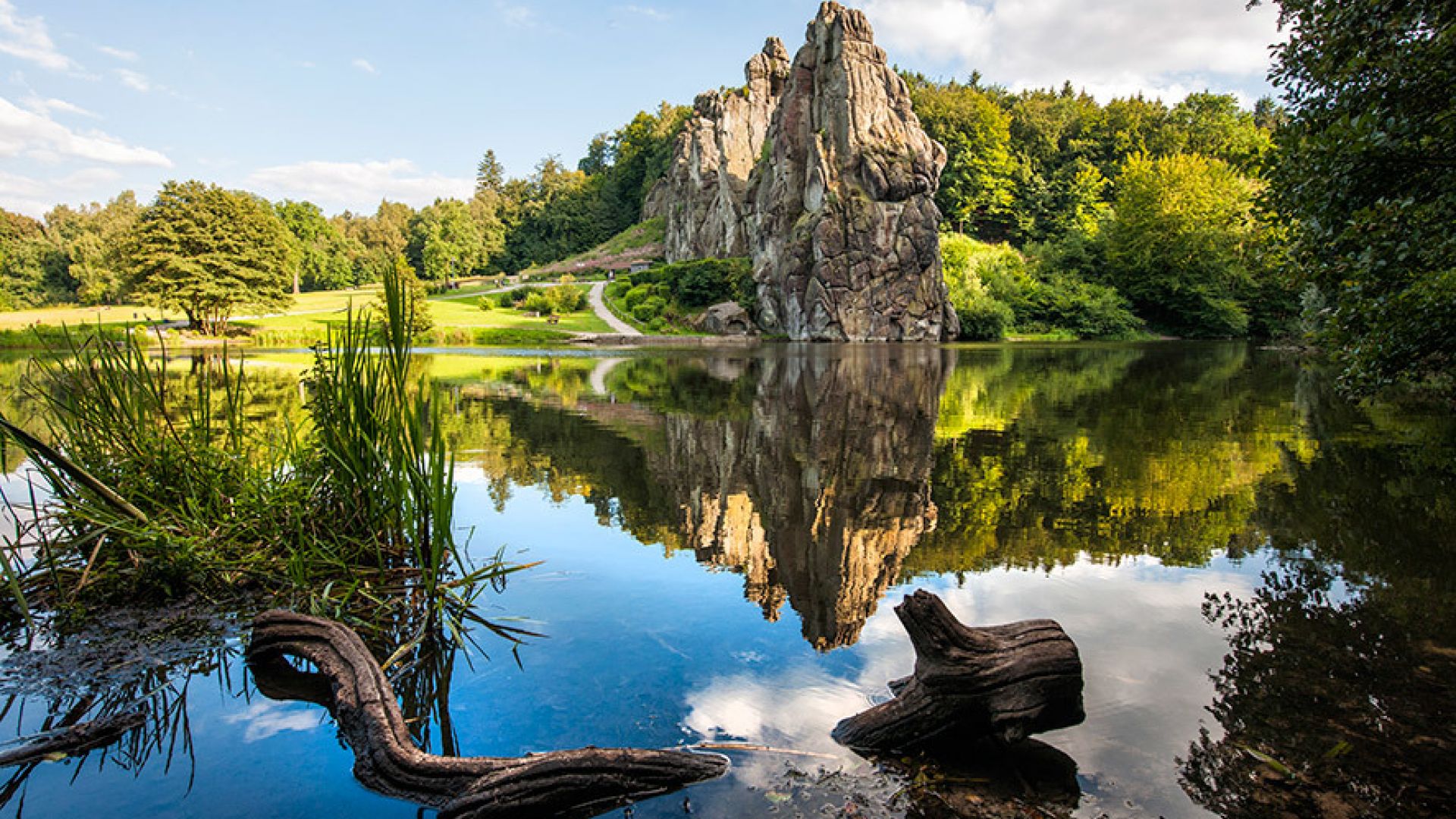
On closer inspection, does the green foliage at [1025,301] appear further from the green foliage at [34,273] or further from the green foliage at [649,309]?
the green foliage at [34,273]

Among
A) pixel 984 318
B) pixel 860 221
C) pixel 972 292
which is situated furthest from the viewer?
pixel 972 292

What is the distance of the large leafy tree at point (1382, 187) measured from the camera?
7262 millimetres

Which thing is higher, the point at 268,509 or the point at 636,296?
the point at 636,296

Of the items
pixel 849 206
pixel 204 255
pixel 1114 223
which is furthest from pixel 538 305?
pixel 1114 223

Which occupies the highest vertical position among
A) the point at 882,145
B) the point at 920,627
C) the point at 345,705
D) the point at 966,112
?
the point at 966,112

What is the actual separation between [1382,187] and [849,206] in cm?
5019

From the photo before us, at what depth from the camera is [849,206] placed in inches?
2217

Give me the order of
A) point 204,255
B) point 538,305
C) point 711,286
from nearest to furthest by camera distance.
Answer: point 204,255 → point 711,286 → point 538,305

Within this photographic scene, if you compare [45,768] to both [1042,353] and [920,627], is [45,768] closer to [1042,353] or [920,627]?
[920,627]

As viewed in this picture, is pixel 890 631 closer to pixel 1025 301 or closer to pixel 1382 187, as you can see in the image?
pixel 1382 187

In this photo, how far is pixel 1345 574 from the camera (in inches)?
253

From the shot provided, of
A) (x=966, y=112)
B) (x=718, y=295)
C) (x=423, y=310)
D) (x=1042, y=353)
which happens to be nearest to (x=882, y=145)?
(x=718, y=295)

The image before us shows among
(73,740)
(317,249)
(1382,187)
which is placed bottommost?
(73,740)

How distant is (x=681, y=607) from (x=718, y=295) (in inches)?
2255
